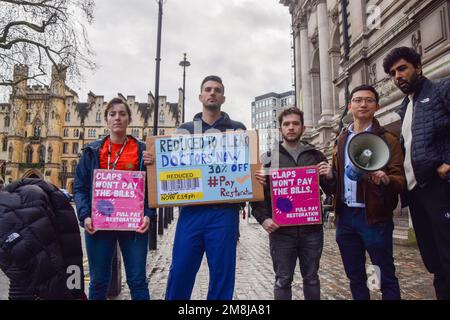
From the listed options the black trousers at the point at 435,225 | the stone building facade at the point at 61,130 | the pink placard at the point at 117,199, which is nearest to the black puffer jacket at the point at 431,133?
the black trousers at the point at 435,225

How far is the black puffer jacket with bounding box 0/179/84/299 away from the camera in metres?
3.15

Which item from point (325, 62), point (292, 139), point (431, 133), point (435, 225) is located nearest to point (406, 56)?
point (431, 133)

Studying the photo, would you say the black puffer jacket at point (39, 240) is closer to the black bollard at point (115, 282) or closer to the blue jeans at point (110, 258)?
the blue jeans at point (110, 258)

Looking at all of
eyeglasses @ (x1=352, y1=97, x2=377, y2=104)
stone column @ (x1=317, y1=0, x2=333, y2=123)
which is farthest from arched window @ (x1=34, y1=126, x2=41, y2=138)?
eyeglasses @ (x1=352, y1=97, x2=377, y2=104)

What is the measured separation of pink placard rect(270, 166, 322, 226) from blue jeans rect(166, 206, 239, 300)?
0.58 metres

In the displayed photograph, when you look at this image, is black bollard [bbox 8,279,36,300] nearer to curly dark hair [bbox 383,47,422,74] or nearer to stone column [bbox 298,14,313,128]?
curly dark hair [bbox 383,47,422,74]

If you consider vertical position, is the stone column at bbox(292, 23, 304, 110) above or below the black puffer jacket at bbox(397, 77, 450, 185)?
above

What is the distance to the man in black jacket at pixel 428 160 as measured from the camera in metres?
3.14

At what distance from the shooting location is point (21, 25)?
15188 millimetres

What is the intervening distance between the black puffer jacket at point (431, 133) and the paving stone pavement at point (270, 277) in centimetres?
248

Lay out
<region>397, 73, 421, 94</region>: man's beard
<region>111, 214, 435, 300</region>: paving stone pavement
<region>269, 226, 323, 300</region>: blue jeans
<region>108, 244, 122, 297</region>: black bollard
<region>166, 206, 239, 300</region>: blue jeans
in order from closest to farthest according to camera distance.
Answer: <region>166, 206, 239, 300</region>: blue jeans
<region>269, 226, 323, 300</region>: blue jeans
<region>397, 73, 421, 94</region>: man's beard
<region>108, 244, 122, 297</region>: black bollard
<region>111, 214, 435, 300</region>: paving stone pavement

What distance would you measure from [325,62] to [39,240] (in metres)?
21.5
